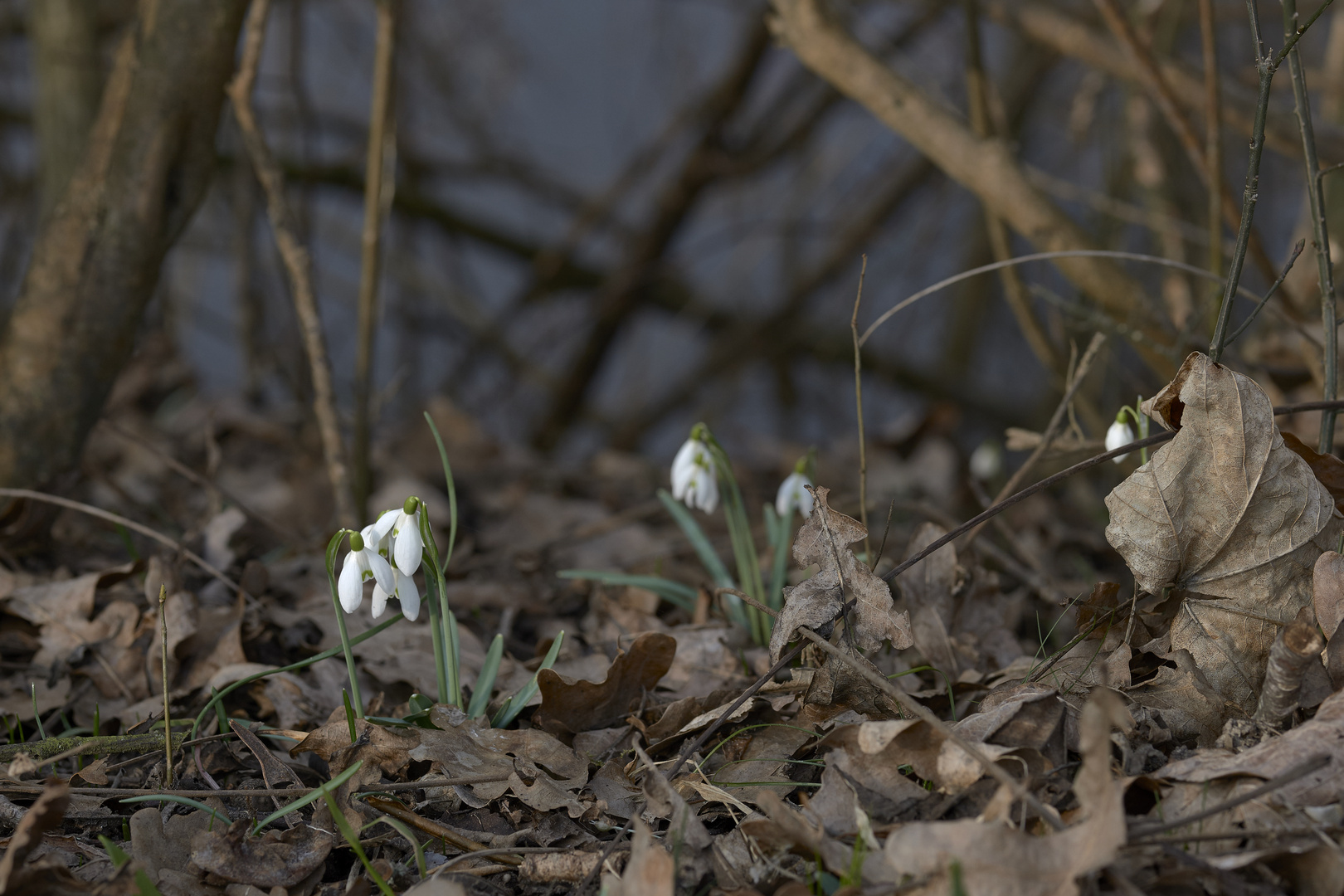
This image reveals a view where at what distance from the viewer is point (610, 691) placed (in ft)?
5.25

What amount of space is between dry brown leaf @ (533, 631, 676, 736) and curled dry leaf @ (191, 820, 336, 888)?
380 millimetres

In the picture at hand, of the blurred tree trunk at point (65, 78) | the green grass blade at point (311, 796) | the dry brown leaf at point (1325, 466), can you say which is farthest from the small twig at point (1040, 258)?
the blurred tree trunk at point (65, 78)

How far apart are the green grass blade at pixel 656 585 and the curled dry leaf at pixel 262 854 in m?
0.77

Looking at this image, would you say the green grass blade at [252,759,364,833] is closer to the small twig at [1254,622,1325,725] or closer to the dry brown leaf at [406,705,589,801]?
the dry brown leaf at [406,705,589,801]

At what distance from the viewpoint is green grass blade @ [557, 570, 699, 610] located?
2.00 meters

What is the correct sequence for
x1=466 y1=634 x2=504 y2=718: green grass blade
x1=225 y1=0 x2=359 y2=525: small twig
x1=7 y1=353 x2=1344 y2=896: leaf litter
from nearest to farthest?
x1=7 y1=353 x2=1344 y2=896: leaf litter, x1=466 y1=634 x2=504 y2=718: green grass blade, x1=225 y1=0 x2=359 y2=525: small twig

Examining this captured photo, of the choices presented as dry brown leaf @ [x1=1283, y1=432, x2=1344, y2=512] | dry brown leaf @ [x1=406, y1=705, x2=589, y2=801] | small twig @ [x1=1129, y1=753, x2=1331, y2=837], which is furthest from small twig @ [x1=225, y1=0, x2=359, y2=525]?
dry brown leaf @ [x1=1283, y1=432, x2=1344, y2=512]

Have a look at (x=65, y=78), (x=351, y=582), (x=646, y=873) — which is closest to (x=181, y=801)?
(x=351, y=582)

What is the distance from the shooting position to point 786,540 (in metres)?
2.07

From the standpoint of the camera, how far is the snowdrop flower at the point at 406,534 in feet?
4.82

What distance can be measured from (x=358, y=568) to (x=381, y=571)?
0.03m

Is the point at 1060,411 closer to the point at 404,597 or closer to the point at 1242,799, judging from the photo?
the point at 1242,799

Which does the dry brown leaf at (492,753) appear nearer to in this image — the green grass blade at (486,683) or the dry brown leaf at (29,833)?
the green grass blade at (486,683)

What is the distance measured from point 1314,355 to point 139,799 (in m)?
2.29
